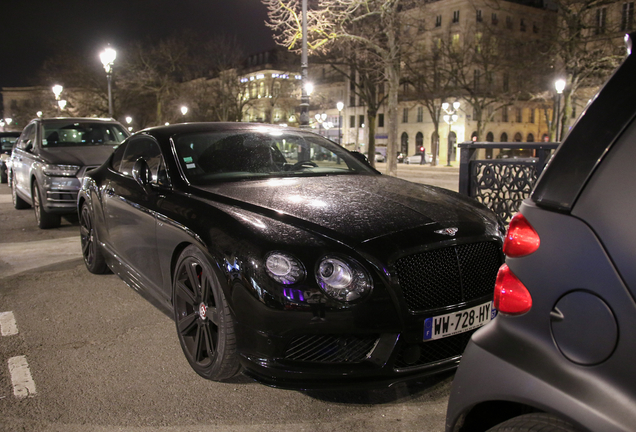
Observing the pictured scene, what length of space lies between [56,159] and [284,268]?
24.9 feet

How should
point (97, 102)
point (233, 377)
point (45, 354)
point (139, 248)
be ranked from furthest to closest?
point (97, 102), point (139, 248), point (45, 354), point (233, 377)

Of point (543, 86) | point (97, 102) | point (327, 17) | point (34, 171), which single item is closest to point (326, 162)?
point (34, 171)

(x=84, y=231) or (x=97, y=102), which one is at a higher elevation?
(x=97, y=102)

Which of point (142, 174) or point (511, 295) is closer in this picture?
point (511, 295)

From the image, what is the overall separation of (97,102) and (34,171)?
135ft

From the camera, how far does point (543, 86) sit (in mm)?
36688

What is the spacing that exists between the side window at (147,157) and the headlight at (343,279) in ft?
5.72

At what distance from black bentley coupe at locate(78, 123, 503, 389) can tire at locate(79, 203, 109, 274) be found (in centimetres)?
186

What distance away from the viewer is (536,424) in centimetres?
145

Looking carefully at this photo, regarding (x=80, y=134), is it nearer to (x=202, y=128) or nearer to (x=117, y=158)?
(x=117, y=158)

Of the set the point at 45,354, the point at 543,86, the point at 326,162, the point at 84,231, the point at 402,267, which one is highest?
the point at 543,86

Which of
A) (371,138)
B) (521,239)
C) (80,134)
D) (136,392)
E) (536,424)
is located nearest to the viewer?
(536,424)

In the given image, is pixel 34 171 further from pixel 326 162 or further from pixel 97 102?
pixel 97 102

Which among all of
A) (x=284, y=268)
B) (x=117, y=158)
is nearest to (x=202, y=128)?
(x=117, y=158)
